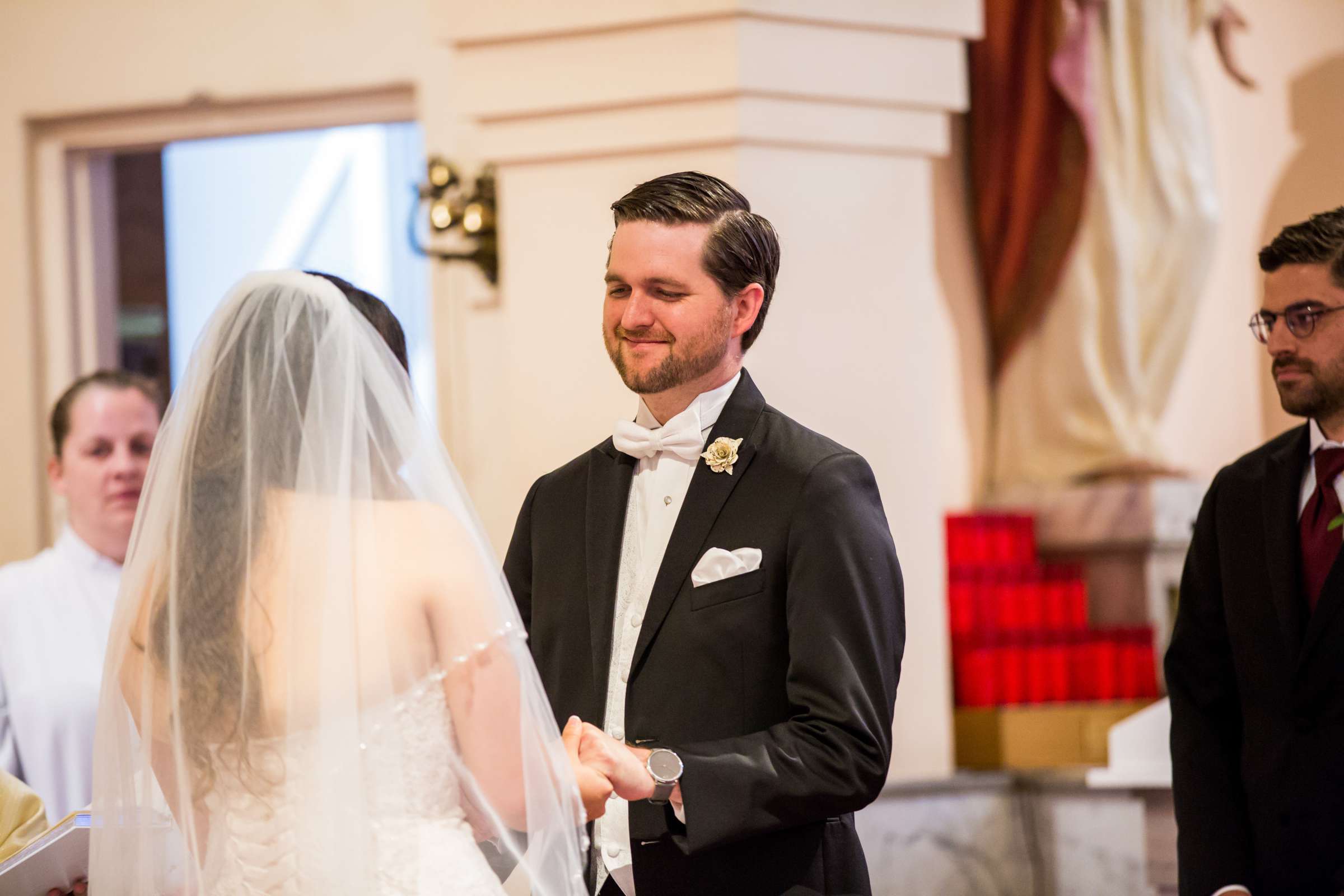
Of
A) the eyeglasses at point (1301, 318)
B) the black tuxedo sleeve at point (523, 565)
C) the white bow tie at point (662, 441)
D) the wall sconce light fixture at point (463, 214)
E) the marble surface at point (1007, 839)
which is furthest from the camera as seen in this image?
the wall sconce light fixture at point (463, 214)

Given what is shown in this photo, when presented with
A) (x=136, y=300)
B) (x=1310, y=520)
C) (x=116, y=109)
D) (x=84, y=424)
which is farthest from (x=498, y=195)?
(x=136, y=300)

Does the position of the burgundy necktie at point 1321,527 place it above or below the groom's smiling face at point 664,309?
below

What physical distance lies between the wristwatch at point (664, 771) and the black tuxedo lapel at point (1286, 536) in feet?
3.94

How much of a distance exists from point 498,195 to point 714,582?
2430 mm

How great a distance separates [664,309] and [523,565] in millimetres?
545

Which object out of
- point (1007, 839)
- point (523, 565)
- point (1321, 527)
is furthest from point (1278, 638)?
point (1007, 839)

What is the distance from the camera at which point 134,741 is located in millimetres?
2264

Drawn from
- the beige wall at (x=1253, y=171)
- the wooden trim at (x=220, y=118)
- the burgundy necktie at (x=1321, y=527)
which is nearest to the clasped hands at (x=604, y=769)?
the burgundy necktie at (x=1321, y=527)

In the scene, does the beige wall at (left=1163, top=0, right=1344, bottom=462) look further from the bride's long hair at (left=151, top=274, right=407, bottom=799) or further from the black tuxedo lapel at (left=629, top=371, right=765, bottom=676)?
the bride's long hair at (left=151, top=274, right=407, bottom=799)

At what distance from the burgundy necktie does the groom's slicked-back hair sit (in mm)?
1107

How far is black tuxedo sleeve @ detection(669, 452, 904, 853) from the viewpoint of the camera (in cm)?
222

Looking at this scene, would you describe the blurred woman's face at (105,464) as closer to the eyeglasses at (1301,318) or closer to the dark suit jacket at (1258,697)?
the dark suit jacket at (1258,697)

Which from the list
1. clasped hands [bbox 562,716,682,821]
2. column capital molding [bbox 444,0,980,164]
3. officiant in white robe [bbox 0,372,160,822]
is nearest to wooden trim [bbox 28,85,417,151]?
column capital molding [bbox 444,0,980,164]

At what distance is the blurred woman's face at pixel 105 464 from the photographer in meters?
3.87
